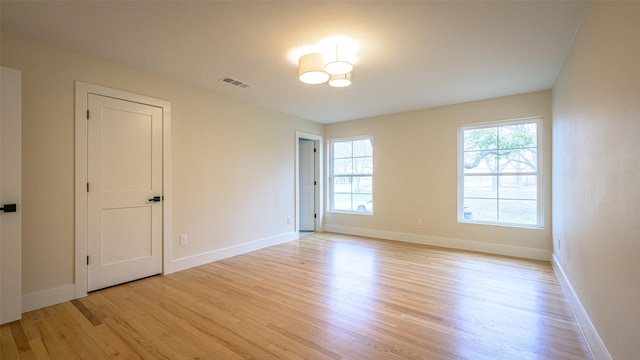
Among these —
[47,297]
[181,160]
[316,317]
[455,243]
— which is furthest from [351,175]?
[47,297]

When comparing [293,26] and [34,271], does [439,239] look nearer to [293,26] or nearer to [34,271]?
[293,26]

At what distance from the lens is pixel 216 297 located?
9.27 ft

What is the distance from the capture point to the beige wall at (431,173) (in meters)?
4.20

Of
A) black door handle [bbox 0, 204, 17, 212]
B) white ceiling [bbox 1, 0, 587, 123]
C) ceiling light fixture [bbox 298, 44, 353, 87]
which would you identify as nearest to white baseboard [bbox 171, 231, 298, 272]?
black door handle [bbox 0, 204, 17, 212]

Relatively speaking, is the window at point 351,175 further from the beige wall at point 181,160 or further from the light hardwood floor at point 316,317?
the light hardwood floor at point 316,317

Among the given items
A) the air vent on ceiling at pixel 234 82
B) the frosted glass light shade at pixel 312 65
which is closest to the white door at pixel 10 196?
the air vent on ceiling at pixel 234 82

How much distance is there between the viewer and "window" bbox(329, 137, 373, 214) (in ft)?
19.4

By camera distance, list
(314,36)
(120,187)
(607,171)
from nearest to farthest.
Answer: (607,171), (314,36), (120,187)

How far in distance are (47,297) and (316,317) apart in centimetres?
255

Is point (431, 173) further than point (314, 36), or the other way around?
point (431, 173)

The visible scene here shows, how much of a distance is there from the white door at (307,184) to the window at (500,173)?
121 inches

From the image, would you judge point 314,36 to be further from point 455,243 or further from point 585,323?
point 455,243

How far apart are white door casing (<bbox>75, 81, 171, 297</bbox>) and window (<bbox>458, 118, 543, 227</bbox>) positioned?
462 centimetres

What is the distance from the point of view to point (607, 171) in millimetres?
1684
